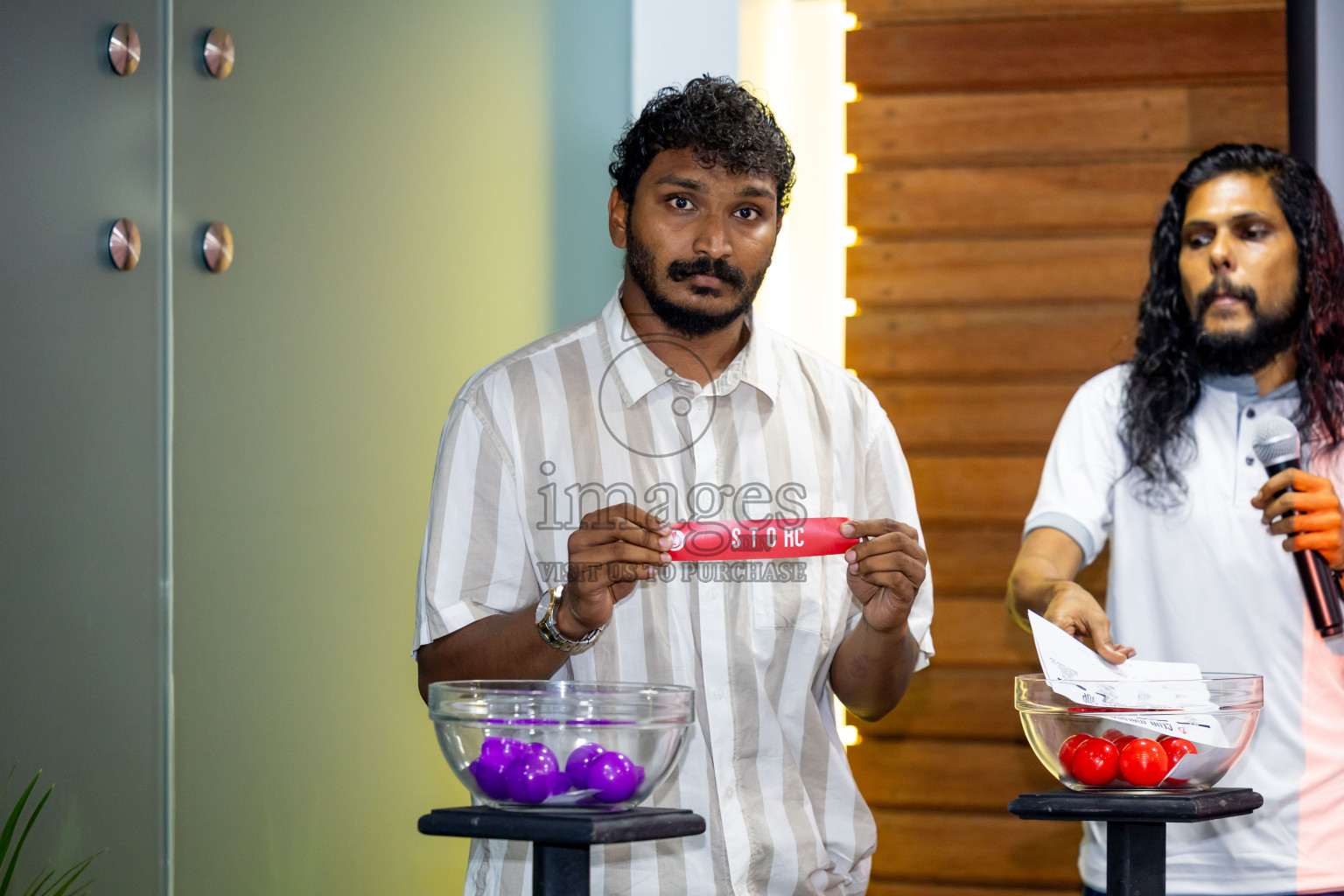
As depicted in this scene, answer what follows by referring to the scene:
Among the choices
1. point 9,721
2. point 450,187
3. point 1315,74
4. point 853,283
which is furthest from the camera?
point 853,283

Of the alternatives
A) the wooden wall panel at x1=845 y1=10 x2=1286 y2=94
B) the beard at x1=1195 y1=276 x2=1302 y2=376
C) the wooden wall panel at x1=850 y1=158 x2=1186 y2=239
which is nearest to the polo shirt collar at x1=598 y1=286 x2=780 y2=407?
the beard at x1=1195 y1=276 x2=1302 y2=376

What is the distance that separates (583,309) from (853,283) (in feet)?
3.03

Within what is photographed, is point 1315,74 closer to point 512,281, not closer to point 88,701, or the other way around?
point 512,281

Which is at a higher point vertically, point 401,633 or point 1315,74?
point 1315,74

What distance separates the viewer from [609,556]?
53.0 inches

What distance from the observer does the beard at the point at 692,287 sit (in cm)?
167

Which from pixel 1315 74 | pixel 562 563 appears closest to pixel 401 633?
pixel 562 563

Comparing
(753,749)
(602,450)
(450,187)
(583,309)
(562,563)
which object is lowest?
(753,749)

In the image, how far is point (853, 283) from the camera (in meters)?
3.35

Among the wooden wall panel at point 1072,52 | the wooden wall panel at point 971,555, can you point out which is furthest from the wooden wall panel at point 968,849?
the wooden wall panel at point 1072,52

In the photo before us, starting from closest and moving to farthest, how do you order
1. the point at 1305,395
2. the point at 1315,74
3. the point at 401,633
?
the point at 1305,395
the point at 401,633
the point at 1315,74

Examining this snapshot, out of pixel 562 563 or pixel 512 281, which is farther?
pixel 512 281

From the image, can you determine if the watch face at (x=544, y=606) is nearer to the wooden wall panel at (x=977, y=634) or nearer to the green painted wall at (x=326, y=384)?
the green painted wall at (x=326, y=384)

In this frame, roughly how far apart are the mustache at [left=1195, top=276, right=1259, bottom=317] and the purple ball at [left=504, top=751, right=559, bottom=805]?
1.54 meters
